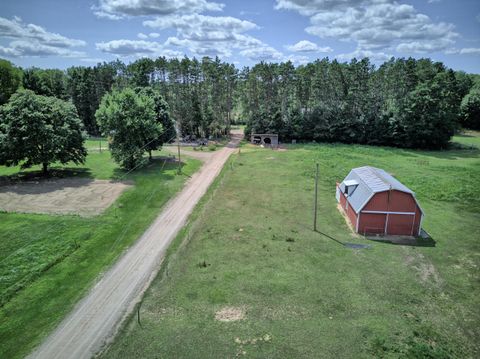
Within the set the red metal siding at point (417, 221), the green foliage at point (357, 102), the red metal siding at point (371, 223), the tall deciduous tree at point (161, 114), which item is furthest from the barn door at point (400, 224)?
the green foliage at point (357, 102)

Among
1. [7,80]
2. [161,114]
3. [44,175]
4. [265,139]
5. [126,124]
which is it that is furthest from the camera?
[7,80]

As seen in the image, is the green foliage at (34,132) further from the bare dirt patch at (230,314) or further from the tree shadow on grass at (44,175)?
the bare dirt patch at (230,314)

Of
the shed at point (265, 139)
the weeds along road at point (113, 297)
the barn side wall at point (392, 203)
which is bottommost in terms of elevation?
the weeds along road at point (113, 297)

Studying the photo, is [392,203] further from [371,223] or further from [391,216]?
[371,223]

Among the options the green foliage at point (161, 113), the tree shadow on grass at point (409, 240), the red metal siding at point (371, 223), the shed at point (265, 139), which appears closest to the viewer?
the tree shadow on grass at point (409, 240)

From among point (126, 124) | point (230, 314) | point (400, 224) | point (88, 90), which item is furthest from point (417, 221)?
point (88, 90)

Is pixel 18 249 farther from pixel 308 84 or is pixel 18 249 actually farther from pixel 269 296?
pixel 308 84

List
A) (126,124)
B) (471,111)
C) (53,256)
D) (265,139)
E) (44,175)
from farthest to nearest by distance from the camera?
(471,111)
(265,139)
(44,175)
(126,124)
(53,256)
